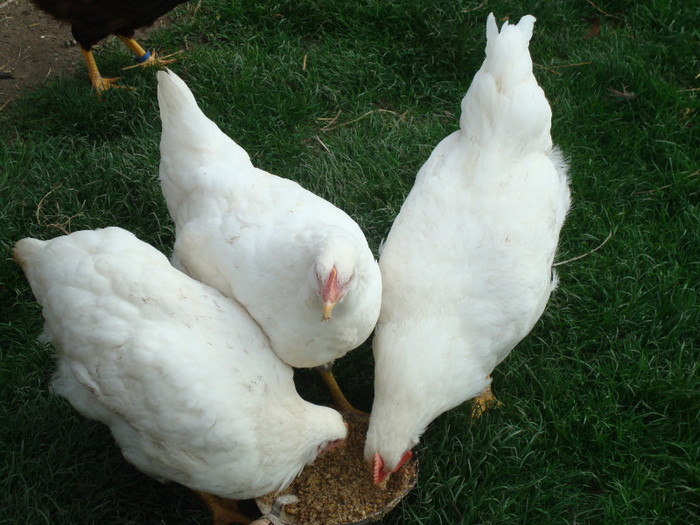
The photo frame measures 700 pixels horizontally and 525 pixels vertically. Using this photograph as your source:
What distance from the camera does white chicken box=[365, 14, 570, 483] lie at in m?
2.33

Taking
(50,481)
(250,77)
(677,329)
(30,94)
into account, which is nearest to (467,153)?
(677,329)

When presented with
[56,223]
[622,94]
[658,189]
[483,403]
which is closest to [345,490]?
[483,403]

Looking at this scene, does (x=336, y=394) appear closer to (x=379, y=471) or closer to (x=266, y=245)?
(x=379, y=471)

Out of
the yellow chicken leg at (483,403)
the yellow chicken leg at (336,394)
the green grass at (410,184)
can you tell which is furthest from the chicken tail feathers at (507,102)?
the yellow chicken leg at (336,394)

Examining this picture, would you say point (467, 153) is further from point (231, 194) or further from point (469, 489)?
point (469, 489)

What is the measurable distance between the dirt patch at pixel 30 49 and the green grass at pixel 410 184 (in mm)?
188

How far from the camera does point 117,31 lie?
380 cm

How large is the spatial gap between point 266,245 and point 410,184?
146 centimetres

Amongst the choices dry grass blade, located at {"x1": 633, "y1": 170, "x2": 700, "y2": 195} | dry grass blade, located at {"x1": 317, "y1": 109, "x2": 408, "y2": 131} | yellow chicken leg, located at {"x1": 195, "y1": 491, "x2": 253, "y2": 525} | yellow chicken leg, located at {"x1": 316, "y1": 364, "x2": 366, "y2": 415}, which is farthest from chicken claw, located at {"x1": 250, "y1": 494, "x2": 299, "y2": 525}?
dry grass blade, located at {"x1": 633, "y1": 170, "x2": 700, "y2": 195}

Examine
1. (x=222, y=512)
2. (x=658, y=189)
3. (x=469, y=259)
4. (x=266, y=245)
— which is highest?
(x=266, y=245)

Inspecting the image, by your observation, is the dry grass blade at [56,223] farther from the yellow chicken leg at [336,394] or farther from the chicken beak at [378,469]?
the chicken beak at [378,469]

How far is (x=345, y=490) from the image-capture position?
97.5 inches

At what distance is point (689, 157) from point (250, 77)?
8.90 ft

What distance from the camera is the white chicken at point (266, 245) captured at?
84.1 inches
